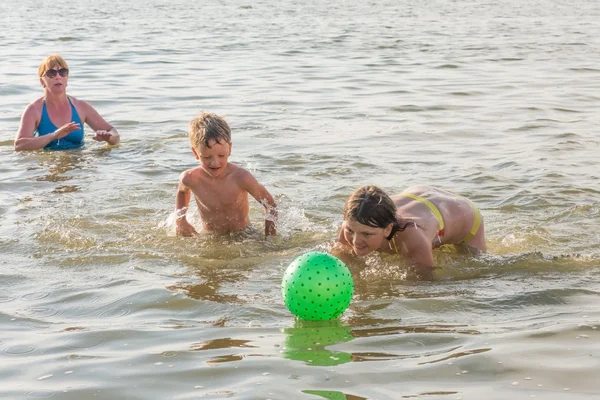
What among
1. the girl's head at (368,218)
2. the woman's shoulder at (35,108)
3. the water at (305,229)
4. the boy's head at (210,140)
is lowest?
the water at (305,229)

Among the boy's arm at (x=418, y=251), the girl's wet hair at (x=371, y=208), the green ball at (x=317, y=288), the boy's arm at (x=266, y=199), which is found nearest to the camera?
the green ball at (x=317, y=288)

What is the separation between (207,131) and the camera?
6.71m

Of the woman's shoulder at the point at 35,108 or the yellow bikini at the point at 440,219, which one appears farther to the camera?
the woman's shoulder at the point at 35,108

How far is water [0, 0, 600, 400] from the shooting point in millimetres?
4359

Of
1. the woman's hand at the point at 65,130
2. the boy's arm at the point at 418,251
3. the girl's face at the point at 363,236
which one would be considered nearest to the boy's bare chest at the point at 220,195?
the girl's face at the point at 363,236

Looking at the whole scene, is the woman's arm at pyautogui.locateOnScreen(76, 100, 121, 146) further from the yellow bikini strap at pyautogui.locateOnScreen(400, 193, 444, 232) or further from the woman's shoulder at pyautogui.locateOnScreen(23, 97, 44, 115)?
the yellow bikini strap at pyautogui.locateOnScreen(400, 193, 444, 232)

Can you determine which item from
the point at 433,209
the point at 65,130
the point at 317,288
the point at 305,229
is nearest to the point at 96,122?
the point at 65,130

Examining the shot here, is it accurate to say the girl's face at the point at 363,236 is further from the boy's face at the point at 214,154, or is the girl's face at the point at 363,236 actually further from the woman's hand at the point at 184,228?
the woman's hand at the point at 184,228

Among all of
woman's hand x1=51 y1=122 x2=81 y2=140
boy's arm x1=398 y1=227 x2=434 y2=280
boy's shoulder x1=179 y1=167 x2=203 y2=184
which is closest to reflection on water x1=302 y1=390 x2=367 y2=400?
boy's arm x1=398 y1=227 x2=434 y2=280

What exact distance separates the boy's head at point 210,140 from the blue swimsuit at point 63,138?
404 cm

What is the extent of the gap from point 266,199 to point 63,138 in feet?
14.1

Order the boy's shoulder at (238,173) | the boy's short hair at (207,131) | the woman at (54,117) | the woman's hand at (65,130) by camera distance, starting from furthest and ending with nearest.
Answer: the woman at (54,117) → the woman's hand at (65,130) → the boy's shoulder at (238,173) → the boy's short hair at (207,131)

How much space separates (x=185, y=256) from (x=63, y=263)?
2.88 feet

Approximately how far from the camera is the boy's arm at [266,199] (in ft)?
23.3
